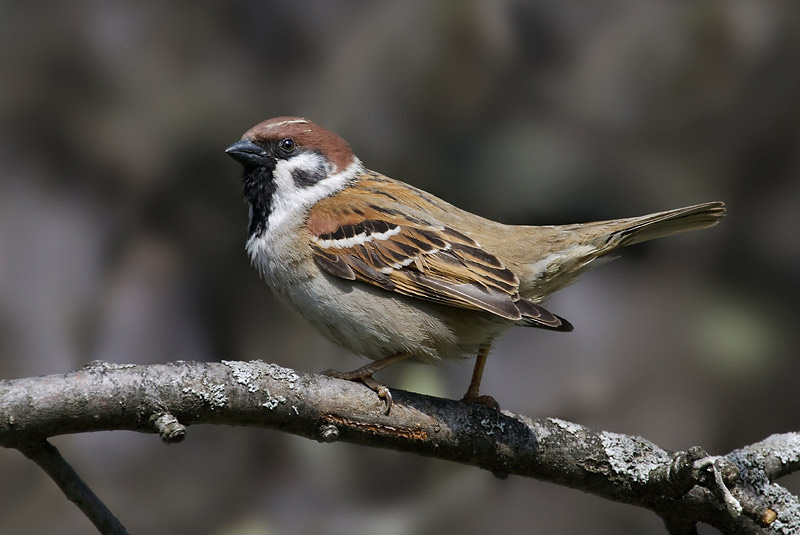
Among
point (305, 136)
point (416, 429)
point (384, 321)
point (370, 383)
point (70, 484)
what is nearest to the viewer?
→ point (70, 484)

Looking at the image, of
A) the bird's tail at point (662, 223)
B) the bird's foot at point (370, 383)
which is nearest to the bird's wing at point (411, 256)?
the bird's foot at point (370, 383)

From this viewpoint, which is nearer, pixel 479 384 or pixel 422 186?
pixel 479 384

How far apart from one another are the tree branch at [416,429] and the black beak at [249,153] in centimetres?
138

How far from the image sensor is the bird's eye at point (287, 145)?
4.03 metres

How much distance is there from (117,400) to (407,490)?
2.17 metres

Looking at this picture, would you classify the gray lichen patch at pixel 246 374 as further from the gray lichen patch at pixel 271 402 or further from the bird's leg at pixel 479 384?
the bird's leg at pixel 479 384

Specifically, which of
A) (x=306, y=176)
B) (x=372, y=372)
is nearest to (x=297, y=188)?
(x=306, y=176)

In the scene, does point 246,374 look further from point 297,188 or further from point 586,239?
point 586,239

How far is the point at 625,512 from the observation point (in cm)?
471

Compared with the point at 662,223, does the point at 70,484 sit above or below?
below

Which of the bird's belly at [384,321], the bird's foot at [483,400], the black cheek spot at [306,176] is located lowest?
the bird's foot at [483,400]

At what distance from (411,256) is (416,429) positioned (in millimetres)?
839

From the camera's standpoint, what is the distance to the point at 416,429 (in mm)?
3025

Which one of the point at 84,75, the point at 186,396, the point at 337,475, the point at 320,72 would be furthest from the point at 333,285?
the point at 84,75
